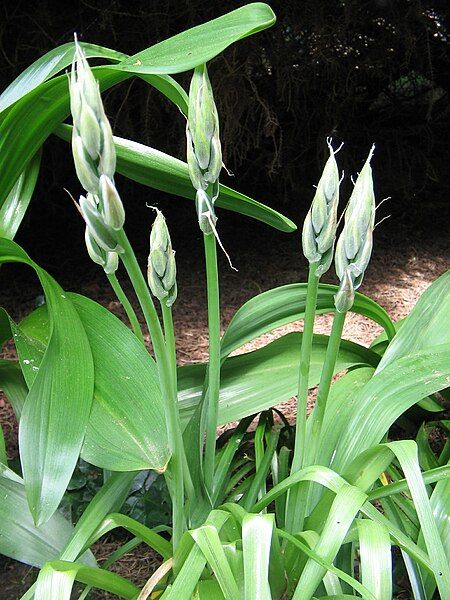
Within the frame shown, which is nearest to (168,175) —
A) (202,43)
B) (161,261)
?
(202,43)

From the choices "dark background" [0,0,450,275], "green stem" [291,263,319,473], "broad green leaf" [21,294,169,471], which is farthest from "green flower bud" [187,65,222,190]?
"dark background" [0,0,450,275]

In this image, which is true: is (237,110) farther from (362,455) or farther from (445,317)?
(362,455)

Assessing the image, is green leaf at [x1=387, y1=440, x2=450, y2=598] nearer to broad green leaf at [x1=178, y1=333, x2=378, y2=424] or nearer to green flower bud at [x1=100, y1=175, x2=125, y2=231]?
broad green leaf at [x1=178, y1=333, x2=378, y2=424]

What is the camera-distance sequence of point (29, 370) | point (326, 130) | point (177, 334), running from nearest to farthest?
point (29, 370) → point (177, 334) → point (326, 130)

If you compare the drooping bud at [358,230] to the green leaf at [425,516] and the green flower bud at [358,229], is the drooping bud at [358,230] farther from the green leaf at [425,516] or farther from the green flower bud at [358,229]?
the green leaf at [425,516]

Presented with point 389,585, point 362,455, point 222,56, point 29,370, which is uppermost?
point 222,56

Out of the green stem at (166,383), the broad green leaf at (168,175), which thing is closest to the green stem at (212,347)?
the green stem at (166,383)

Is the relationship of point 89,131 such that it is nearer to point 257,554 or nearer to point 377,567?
point 257,554

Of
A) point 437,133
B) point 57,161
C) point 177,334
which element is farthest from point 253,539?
point 437,133
